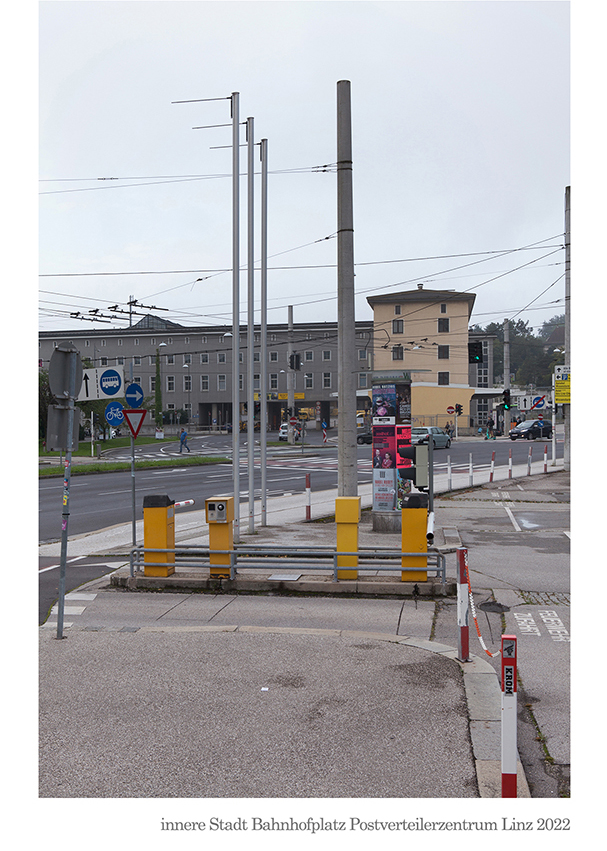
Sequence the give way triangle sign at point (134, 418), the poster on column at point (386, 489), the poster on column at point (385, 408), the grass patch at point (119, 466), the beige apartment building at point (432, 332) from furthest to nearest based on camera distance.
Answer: the beige apartment building at point (432, 332), the grass patch at point (119, 466), the poster on column at point (385, 408), the poster on column at point (386, 489), the give way triangle sign at point (134, 418)

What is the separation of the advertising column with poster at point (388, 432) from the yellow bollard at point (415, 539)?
4.77 meters

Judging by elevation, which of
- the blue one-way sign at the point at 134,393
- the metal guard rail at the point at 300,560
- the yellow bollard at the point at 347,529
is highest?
the blue one-way sign at the point at 134,393

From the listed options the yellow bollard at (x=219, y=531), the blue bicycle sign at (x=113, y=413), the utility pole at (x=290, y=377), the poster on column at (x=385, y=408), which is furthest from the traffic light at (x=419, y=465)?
the utility pole at (x=290, y=377)

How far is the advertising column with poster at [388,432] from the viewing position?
14562 millimetres

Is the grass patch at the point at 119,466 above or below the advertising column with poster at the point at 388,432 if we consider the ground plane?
below

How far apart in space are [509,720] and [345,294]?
32.4 feet

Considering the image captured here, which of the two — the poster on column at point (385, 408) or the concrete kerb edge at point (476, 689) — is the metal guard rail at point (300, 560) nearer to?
the concrete kerb edge at point (476, 689)

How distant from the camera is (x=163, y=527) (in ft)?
33.3

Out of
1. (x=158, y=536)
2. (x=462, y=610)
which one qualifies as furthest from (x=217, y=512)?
(x=462, y=610)

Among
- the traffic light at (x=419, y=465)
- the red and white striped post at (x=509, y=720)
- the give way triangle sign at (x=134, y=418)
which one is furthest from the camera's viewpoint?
the give way triangle sign at (x=134, y=418)

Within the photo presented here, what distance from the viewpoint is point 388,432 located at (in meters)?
14.8

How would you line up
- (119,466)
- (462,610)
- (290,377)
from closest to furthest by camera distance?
(462,610)
(119,466)
(290,377)

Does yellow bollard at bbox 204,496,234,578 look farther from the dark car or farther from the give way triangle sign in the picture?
the dark car

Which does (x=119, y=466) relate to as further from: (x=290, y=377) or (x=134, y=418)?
(x=134, y=418)
